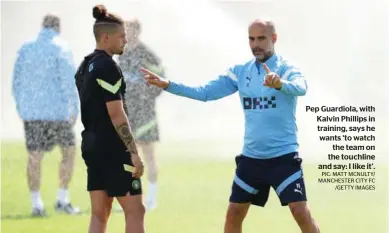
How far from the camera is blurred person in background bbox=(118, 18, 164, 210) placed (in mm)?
9320

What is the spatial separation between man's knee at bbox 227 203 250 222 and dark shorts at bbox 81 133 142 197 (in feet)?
2.33

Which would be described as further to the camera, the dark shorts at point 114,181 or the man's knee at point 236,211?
the man's knee at point 236,211

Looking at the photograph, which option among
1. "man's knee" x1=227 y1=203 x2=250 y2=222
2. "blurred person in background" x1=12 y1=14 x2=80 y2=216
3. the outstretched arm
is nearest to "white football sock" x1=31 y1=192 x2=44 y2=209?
"blurred person in background" x1=12 y1=14 x2=80 y2=216

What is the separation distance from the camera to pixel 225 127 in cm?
1015

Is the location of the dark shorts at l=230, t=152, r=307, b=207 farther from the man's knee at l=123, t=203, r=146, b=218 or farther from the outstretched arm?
the man's knee at l=123, t=203, r=146, b=218

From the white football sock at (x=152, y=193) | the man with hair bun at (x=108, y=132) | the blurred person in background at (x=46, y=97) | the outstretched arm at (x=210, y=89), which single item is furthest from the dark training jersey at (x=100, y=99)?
the white football sock at (x=152, y=193)

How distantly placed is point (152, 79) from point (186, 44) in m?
3.48

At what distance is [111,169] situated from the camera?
626cm

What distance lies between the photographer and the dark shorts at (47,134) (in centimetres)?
928

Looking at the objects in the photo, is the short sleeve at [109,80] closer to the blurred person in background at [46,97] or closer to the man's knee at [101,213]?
the man's knee at [101,213]

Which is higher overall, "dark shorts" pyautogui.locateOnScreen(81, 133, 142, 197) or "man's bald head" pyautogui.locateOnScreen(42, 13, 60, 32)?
"man's bald head" pyautogui.locateOnScreen(42, 13, 60, 32)

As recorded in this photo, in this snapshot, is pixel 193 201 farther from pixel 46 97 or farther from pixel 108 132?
pixel 108 132

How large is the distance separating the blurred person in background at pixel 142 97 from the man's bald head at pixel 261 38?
2786mm

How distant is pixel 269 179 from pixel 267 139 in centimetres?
25
